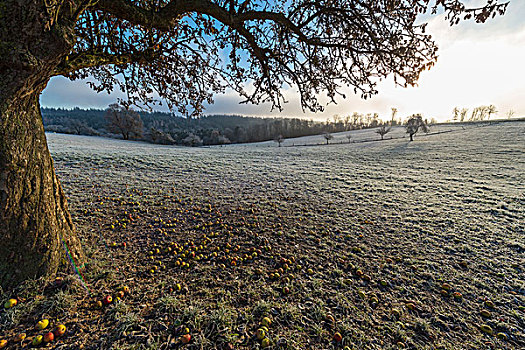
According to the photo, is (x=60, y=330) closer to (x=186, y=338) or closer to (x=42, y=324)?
(x=42, y=324)

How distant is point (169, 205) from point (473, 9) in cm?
732

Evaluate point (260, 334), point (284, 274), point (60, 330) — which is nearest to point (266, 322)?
point (260, 334)

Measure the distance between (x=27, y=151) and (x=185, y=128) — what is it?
100648mm

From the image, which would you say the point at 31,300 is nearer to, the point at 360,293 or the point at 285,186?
the point at 360,293

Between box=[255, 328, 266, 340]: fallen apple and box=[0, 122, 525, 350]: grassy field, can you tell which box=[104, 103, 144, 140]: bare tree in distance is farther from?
box=[255, 328, 266, 340]: fallen apple

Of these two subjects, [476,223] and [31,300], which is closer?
[31,300]

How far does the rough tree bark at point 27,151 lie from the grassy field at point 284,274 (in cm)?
39

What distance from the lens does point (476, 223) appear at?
5.89 metres

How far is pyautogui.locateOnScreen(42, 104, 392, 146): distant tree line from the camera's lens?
142 feet

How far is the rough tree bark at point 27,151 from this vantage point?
6.55ft

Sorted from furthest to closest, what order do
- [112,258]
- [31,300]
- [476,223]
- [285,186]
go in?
[285,186]
[476,223]
[112,258]
[31,300]

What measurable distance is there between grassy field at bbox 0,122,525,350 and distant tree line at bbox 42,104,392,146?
10.4 ft

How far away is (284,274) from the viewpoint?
3535 millimetres

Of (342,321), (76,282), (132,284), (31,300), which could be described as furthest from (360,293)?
(31,300)
